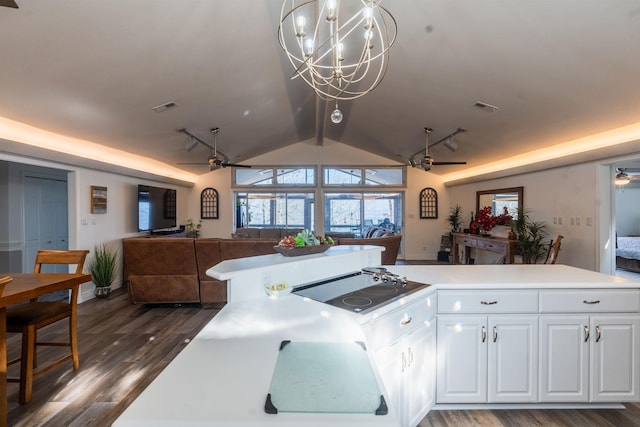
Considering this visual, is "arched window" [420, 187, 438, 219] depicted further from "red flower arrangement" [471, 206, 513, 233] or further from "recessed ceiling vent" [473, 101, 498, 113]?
"recessed ceiling vent" [473, 101, 498, 113]

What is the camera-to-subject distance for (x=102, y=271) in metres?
4.41

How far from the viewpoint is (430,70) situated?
10.7 feet

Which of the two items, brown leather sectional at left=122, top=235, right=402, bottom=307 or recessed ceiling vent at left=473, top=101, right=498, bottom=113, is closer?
recessed ceiling vent at left=473, top=101, right=498, bottom=113

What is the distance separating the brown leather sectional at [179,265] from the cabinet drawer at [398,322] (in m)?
2.46

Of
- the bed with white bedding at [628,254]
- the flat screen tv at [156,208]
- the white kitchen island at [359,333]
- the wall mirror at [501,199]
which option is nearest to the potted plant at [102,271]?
the flat screen tv at [156,208]

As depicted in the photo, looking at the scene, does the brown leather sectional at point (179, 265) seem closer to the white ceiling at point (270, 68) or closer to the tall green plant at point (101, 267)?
the tall green plant at point (101, 267)

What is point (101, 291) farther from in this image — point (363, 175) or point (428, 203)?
point (428, 203)

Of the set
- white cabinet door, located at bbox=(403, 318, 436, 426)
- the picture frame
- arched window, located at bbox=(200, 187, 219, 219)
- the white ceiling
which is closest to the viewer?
white cabinet door, located at bbox=(403, 318, 436, 426)

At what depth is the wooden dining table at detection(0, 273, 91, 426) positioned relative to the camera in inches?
Result: 67.9

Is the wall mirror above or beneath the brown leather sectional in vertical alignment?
above

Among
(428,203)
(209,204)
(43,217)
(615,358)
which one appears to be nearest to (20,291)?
(615,358)

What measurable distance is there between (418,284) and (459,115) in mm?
3237

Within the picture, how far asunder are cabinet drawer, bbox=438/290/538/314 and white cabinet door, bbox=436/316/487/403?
6cm

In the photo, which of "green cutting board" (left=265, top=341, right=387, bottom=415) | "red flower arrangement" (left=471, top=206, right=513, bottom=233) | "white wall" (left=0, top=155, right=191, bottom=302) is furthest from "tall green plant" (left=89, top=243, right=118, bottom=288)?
"red flower arrangement" (left=471, top=206, right=513, bottom=233)
